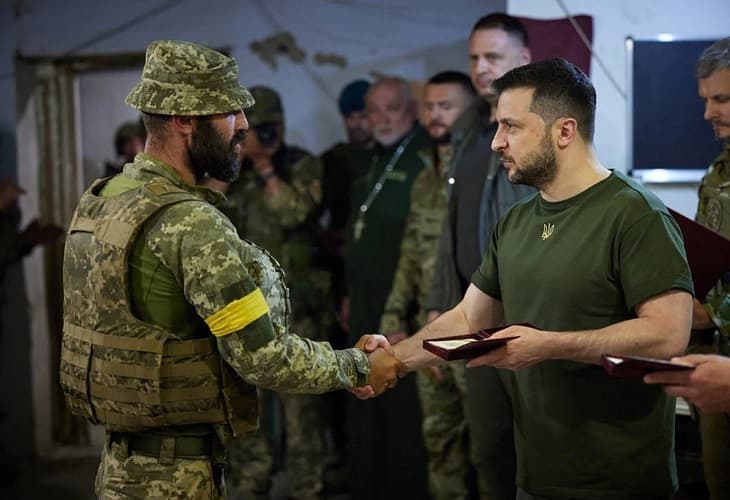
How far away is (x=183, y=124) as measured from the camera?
225cm

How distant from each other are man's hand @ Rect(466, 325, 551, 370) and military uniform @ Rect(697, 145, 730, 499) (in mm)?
962

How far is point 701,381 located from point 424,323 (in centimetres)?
207

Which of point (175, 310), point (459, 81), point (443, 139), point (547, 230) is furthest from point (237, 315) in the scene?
point (459, 81)

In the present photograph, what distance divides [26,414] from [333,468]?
180 cm

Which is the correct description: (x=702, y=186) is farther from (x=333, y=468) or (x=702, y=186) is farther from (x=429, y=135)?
(x=333, y=468)

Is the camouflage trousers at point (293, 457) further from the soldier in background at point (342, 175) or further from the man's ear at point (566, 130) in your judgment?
the man's ear at point (566, 130)

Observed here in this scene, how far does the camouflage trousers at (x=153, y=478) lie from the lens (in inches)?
84.6

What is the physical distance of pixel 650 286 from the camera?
1957mm

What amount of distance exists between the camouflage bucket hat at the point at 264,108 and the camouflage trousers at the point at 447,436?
145 cm

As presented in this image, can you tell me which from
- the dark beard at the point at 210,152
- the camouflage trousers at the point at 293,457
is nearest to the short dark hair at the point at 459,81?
the camouflage trousers at the point at 293,457

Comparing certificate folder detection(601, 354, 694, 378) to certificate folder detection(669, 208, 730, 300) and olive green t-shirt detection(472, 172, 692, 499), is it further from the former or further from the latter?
certificate folder detection(669, 208, 730, 300)

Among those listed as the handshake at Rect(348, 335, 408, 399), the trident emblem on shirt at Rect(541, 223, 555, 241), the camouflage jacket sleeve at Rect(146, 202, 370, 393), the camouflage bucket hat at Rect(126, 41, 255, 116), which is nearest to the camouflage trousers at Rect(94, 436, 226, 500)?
the camouflage jacket sleeve at Rect(146, 202, 370, 393)

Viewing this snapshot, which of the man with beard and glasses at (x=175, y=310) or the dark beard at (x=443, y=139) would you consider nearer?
the man with beard and glasses at (x=175, y=310)

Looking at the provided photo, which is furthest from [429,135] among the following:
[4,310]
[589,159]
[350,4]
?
[4,310]
